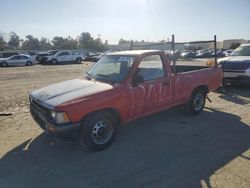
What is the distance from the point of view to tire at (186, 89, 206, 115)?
6504mm

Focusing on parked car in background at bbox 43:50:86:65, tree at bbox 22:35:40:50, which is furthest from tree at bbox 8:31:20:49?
parked car in background at bbox 43:50:86:65

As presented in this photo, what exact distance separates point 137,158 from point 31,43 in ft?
341

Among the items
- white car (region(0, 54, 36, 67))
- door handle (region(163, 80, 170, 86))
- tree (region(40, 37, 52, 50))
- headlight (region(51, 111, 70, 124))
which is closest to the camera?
headlight (region(51, 111, 70, 124))

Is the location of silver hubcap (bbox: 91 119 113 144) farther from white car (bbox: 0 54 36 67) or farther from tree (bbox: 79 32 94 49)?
tree (bbox: 79 32 94 49)

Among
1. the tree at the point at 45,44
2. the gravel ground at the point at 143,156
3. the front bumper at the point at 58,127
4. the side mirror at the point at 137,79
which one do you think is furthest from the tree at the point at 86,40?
the front bumper at the point at 58,127

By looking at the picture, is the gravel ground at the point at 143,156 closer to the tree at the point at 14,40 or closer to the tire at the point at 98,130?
the tire at the point at 98,130

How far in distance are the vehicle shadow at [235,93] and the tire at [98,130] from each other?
5.11 meters

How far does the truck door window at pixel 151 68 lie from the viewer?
5.12 metres

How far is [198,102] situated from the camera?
22.2 feet

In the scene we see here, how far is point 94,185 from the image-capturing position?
3574mm

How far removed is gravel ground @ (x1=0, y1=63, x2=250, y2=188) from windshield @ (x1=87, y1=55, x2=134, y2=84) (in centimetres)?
130

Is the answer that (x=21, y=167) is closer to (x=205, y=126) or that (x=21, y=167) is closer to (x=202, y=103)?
(x=205, y=126)

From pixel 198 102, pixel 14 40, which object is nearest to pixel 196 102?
pixel 198 102

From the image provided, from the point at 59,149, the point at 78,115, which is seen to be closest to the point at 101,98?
the point at 78,115
